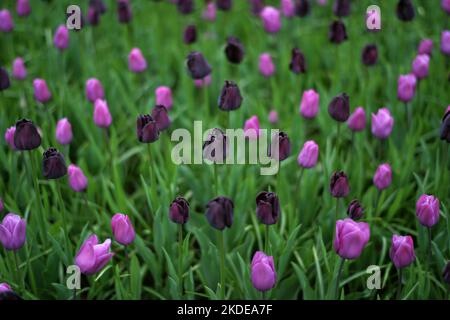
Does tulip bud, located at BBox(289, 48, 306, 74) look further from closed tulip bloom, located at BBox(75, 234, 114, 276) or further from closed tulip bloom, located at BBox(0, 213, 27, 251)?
closed tulip bloom, located at BBox(0, 213, 27, 251)

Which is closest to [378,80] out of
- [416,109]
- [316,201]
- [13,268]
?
[416,109]

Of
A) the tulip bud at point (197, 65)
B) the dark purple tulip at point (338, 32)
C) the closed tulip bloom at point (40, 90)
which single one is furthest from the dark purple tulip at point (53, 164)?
the dark purple tulip at point (338, 32)

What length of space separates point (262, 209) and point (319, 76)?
1.54 metres

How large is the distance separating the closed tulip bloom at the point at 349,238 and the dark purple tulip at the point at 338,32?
95cm

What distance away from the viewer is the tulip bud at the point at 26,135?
1.62 m

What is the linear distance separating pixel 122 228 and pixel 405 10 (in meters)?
1.40

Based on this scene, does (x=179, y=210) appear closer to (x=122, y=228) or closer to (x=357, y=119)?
(x=122, y=228)

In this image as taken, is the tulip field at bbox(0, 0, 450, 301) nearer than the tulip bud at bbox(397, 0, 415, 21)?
Yes

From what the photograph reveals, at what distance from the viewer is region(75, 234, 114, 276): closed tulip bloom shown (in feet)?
5.02

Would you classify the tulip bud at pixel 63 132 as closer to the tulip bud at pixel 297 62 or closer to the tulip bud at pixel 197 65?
the tulip bud at pixel 197 65

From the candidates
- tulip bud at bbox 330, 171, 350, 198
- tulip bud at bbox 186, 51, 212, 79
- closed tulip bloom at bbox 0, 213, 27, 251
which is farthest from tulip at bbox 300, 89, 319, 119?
closed tulip bloom at bbox 0, 213, 27, 251

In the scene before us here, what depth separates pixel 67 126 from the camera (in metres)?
2.05

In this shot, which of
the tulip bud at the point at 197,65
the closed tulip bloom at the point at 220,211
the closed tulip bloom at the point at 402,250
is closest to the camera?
the closed tulip bloom at the point at 220,211

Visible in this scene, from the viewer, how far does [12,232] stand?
1593 millimetres
